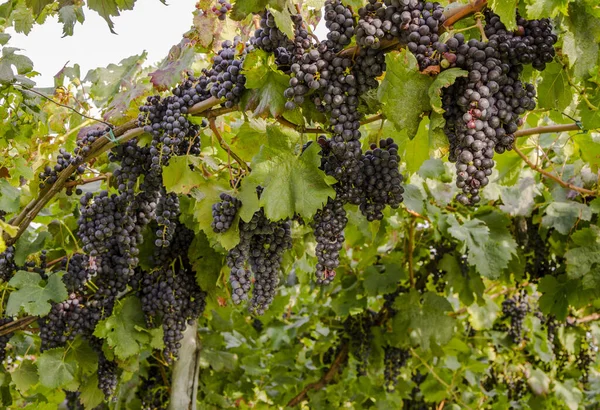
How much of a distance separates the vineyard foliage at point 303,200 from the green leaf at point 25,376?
1cm

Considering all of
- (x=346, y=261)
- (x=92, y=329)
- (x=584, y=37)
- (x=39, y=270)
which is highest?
(x=584, y=37)

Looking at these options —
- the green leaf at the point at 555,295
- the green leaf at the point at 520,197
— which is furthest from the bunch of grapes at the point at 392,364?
the green leaf at the point at 520,197

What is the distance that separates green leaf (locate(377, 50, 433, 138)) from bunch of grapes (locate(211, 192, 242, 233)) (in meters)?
0.61

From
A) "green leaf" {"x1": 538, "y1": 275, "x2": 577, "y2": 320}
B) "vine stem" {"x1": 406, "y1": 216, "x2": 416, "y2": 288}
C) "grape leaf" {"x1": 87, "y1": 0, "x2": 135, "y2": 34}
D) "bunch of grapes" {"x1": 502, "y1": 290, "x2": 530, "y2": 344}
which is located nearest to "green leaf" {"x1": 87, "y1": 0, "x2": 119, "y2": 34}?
"grape leaf" {"x1": 87, "y1": 0, "x2": 135, "y2": 34}

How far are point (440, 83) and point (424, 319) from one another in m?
2.50

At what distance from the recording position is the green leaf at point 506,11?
1.35 meters

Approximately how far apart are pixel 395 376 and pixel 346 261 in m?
0.83

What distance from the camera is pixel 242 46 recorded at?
1885 millimetres

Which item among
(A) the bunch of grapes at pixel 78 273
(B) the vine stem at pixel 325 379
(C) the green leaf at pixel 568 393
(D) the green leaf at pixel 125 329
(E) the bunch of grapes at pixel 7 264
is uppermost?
(E) the bunch of grapes at pixel 7 264

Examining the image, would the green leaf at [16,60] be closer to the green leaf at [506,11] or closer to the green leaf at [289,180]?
the green leaf at [289,180]

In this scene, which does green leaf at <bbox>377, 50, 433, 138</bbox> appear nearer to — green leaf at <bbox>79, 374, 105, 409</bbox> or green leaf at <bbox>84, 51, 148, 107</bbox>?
green leaf at <bbox>84, 51, 148, 107</bbox>

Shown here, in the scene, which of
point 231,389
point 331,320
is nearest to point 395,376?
point 331,320

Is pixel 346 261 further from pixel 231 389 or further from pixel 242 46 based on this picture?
pixel 242 46

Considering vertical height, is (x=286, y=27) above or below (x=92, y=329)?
above
